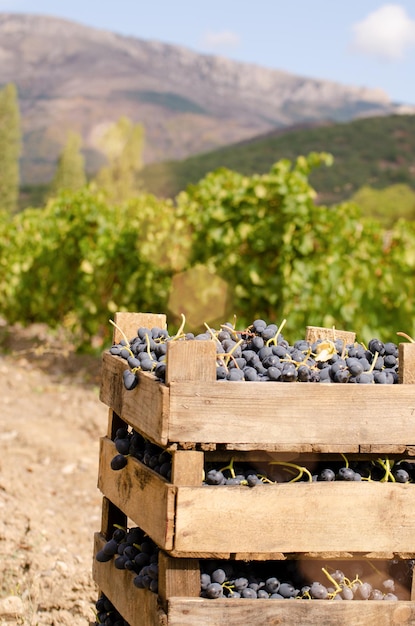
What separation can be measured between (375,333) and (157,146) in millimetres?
161309

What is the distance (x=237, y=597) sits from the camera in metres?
2.23

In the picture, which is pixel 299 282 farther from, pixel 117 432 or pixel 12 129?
pixel 12 129

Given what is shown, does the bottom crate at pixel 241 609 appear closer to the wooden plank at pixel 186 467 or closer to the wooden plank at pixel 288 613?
the wooden plank at pixel 288 613

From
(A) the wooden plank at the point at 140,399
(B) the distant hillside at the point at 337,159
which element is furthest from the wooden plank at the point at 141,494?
(B) the distant hillside at the point at 337,159

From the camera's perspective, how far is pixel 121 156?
51.4m

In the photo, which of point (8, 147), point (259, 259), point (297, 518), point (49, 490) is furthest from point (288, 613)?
point (8, 147)

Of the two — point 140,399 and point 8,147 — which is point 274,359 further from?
point 8,147

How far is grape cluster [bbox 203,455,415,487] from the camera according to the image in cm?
223

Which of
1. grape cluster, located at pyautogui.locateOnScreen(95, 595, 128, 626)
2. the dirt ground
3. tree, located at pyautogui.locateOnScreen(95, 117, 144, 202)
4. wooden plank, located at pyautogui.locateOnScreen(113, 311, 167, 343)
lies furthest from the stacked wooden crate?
tree, located at pyautogui.locateOnScreen(95, 117, 144, 202)

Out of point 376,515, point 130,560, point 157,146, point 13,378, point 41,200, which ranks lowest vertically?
point 13,378

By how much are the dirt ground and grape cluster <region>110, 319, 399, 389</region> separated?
1302 millimetres

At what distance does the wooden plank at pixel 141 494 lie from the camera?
2.14m

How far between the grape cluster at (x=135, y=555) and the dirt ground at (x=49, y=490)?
0.72 meters

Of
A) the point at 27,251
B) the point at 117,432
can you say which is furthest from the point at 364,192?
the point at 117,432
